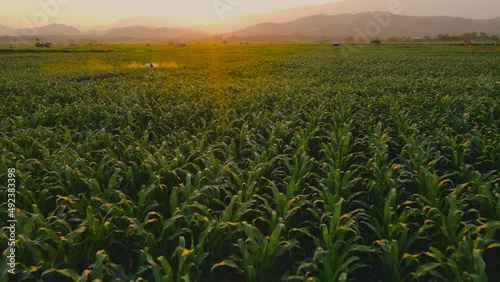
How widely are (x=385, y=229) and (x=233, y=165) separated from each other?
8.98ft

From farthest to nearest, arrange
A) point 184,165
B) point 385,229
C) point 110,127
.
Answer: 1. point 110,127
2. point 184,165
3. point 385,229

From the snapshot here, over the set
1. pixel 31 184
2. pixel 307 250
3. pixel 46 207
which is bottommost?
pixel 307 250

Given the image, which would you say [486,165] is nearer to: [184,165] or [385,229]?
[385,229]

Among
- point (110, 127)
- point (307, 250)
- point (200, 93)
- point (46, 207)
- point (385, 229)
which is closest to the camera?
point (385, 229)

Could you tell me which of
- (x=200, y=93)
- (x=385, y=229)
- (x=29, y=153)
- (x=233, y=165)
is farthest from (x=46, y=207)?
(x=200, y=93)

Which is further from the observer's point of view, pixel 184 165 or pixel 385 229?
pixel 184 165

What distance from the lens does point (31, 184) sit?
18.0 ft

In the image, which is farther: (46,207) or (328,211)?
(46,207)

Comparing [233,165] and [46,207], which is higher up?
[233,165]

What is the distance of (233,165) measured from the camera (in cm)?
604

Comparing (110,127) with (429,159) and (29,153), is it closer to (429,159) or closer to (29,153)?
(29,153)

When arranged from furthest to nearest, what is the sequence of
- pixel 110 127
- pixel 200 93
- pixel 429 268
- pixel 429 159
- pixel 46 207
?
pixel 200 93 → pixel 110 127 → pixel 429 159 → pixel 46 207 → pixel 429 268

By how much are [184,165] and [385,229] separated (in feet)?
11.0

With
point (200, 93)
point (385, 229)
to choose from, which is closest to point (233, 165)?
point (385, 229)
